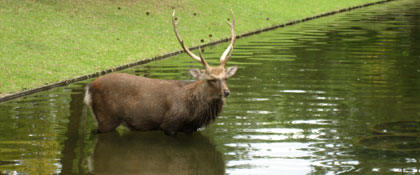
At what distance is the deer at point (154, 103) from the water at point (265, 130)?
0.85 feet

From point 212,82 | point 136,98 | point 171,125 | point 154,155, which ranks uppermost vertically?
point 212,82

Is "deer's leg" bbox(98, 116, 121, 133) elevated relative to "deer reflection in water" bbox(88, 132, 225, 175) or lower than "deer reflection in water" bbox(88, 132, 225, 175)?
elevated

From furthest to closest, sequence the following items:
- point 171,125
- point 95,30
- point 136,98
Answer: point 95,30 → point 136,98 → point 171,125

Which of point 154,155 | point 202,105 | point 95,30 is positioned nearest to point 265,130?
point 202,105

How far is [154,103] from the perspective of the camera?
1220 cm

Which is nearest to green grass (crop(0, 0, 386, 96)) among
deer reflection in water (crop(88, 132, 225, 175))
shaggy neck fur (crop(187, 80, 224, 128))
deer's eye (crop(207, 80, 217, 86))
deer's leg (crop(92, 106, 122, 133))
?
deer's leg (crop(92, 106, 122, 133))

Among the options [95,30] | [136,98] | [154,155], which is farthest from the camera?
[95,30]

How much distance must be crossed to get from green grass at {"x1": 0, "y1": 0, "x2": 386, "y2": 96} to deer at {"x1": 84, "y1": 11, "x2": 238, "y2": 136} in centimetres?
450

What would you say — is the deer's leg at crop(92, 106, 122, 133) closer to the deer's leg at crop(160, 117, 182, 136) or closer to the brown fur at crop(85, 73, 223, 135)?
the brown fur at crop(85, 73, 223, 135)

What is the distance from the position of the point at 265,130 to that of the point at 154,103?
192 centimetres

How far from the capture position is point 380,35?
99.5 ft

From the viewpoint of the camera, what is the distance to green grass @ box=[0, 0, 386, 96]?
65.5 feet

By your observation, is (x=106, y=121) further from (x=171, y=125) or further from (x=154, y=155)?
(x=154, y=155)

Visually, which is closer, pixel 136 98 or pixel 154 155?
pixel 154 155
